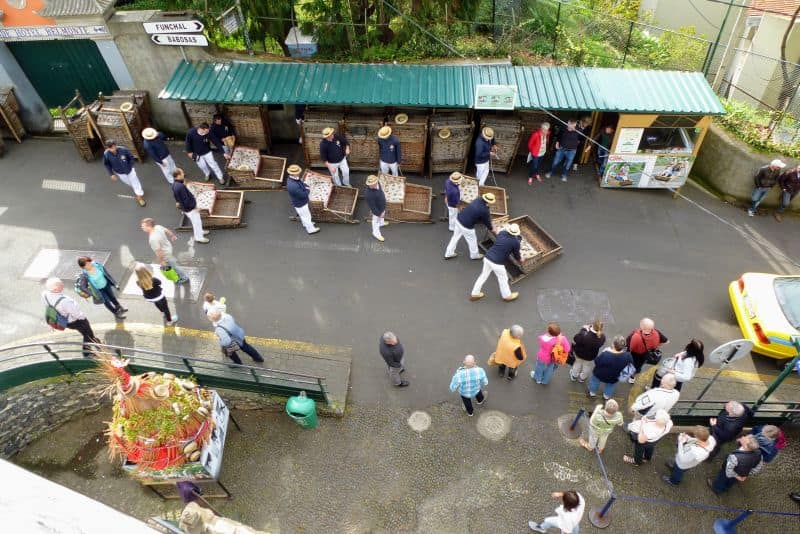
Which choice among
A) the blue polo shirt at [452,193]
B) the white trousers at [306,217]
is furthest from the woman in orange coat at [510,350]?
the white trousers at [306,217]

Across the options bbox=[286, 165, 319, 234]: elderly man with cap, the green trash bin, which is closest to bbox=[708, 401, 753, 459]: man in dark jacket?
the green trash bin

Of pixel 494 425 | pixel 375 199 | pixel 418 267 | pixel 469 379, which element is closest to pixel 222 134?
pixel 375 199

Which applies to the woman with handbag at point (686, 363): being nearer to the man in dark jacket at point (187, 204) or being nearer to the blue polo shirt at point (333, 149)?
the blue polo shirt at point (333, 149)

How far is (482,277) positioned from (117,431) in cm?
666

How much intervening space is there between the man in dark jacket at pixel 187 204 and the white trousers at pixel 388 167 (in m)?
4.31

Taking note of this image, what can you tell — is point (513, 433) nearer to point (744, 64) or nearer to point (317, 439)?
point (317, 439)

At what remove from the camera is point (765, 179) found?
37.9 feet

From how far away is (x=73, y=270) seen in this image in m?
11.2

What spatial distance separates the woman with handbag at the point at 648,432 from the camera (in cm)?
747

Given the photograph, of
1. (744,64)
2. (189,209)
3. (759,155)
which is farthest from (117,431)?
(744,64)

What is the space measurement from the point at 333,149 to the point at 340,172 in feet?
2.71

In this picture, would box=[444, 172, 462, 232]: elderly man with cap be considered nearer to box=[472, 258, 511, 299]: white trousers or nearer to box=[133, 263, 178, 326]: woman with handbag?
box=[472, 258, 511, 299]: white trousers

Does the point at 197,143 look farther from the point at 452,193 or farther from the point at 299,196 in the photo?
the point at 452,193

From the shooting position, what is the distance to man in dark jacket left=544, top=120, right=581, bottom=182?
12289 millimetres
